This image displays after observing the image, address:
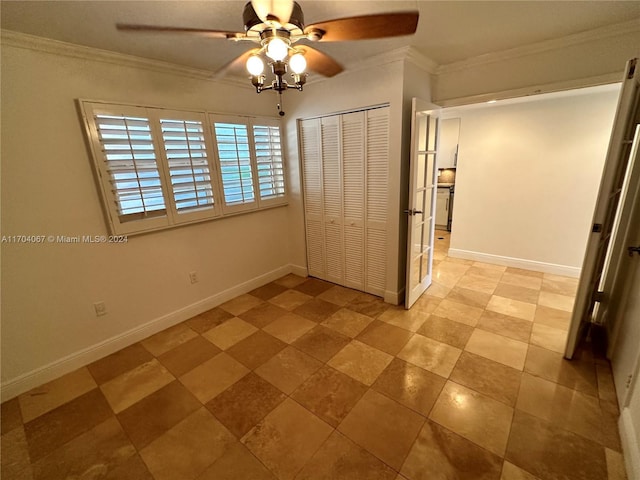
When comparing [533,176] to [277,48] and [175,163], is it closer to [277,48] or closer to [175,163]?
[277,48]

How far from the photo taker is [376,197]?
293 centimetres

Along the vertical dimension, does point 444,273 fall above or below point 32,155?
below

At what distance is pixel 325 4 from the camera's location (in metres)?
1.65

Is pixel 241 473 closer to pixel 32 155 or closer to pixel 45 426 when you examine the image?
pixel 45 426

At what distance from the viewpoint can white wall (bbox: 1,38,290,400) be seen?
74.2 inches

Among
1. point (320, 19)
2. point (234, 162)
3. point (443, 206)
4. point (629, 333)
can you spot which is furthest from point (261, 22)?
point (443, 206)

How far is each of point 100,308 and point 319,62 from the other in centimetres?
259

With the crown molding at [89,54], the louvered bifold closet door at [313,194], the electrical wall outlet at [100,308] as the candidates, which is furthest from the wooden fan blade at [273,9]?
the electrical wall outlet at [100,308]

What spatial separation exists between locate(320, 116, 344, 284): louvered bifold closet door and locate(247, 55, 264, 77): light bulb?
63.3 inches

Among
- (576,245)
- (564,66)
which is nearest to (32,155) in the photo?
(564,66)

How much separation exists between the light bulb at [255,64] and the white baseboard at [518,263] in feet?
13.1

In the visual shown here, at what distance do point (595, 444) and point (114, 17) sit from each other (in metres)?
3.73

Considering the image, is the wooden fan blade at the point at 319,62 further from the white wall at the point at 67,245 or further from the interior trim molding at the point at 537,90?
the interior trim molding at the point at 537,90

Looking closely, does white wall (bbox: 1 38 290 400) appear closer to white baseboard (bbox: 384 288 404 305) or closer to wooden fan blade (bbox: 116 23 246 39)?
wooden fan blade (bbox: 116 23 246 39)
